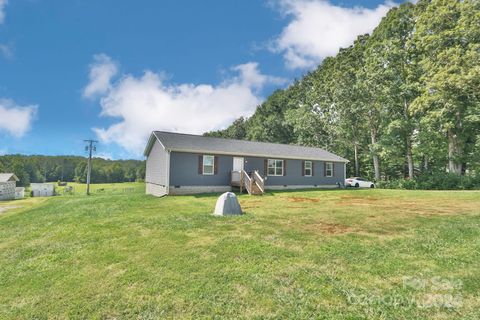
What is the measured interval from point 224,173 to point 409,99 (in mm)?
20388

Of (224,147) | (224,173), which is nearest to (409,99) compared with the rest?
(224,147)

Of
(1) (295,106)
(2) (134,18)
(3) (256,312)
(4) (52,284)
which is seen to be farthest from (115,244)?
(1) (295,106)

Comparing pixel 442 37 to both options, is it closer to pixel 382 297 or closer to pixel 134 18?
pixel 134 18

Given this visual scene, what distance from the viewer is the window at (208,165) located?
683 inches

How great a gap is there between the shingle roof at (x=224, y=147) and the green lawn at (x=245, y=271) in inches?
384

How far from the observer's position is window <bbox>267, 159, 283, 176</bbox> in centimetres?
2008

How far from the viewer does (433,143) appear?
24.2 meters

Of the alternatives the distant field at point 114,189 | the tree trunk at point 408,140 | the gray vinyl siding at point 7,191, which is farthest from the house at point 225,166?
the gray vinyl siding at point 7,191

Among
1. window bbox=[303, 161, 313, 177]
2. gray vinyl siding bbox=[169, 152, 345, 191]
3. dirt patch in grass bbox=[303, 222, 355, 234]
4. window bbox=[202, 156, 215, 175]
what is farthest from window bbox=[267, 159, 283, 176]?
dirt patch in grass bbox=[303, 222, 355, 234]

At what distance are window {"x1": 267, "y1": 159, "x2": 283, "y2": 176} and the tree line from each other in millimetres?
63914

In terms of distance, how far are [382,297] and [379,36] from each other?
31658 millimetres

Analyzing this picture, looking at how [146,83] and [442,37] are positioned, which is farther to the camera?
[146,83]

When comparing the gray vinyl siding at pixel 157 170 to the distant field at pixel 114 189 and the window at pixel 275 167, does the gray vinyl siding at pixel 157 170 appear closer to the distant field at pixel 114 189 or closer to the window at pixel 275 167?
the distant field at pixel 114 189

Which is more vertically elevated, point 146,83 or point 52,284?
point 146,83
